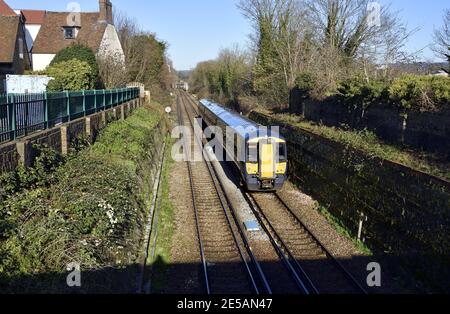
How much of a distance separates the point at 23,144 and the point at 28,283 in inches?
146

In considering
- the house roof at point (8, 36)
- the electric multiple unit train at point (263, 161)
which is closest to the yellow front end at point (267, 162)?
the electric multiple unit train at point (263, 161)

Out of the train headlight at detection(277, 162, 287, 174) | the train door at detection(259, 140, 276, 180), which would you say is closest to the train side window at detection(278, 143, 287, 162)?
the train headlight at detection(277, 162, 287, 174)

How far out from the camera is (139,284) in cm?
827

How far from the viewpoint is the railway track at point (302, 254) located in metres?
8.75

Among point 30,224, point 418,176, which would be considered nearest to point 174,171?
point 418,176

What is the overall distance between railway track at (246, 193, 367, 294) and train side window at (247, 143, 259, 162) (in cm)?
141

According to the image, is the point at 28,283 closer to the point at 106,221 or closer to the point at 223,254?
the point at 106,221

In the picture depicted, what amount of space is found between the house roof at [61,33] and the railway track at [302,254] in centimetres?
2894

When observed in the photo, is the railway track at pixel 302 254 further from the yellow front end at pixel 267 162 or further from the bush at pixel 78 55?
the bush at pixel 78 55

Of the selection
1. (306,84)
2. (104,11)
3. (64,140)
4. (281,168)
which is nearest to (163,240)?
(64,140)

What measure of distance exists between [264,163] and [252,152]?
540mm

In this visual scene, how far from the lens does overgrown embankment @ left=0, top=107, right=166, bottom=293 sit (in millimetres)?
6191

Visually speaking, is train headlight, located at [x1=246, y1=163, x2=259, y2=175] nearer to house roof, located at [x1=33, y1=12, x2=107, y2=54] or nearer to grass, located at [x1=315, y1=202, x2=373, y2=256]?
Result: grass, located at [x1=315, y1=202, x2=373, y2=256]

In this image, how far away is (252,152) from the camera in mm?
14727
